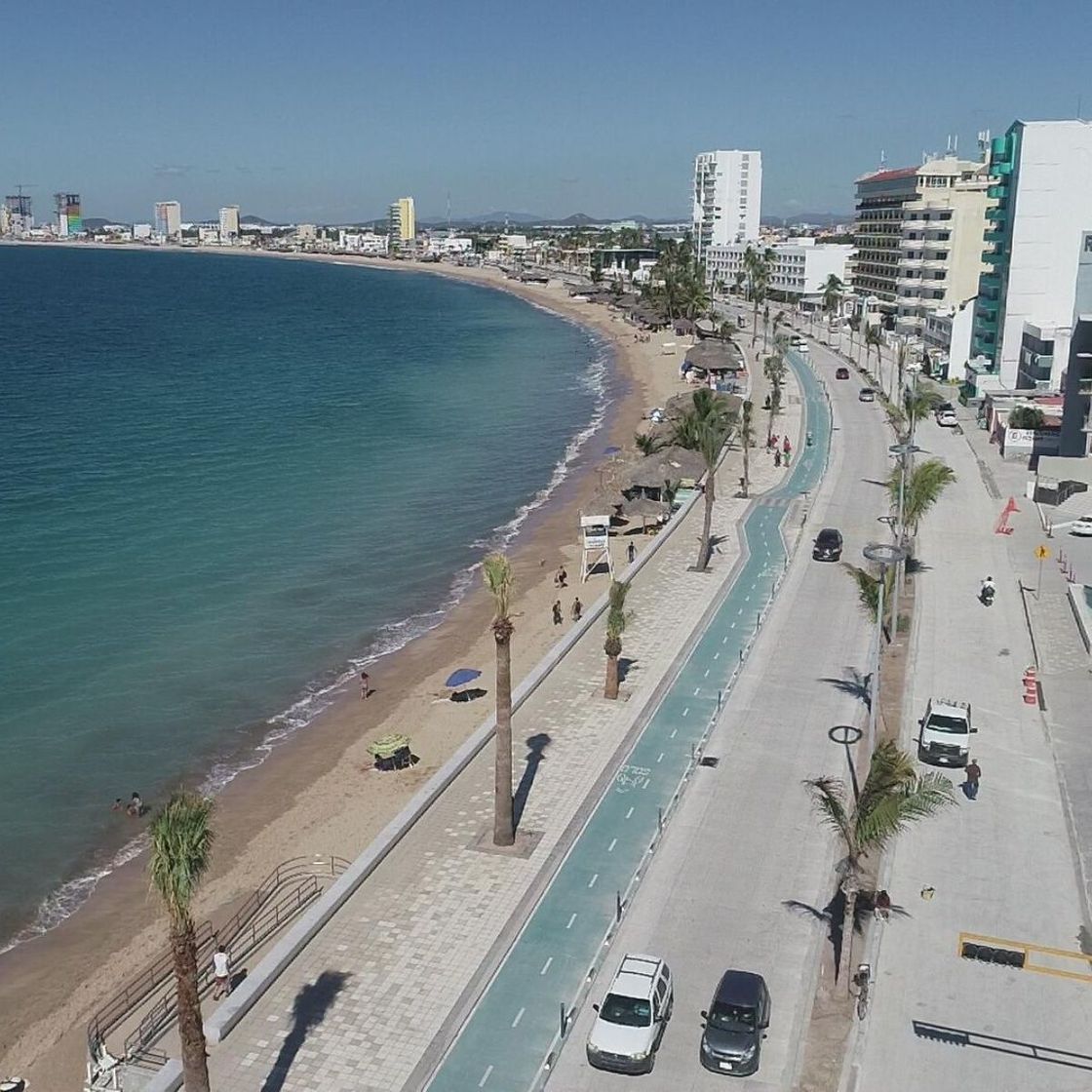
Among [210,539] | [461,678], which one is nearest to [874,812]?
[461,678]

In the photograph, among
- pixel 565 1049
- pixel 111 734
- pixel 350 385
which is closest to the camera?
pixel 565 1049

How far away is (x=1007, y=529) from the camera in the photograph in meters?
47.0

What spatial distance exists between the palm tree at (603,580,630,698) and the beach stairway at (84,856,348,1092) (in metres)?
8.41

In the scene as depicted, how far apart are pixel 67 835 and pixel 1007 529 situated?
3635cm

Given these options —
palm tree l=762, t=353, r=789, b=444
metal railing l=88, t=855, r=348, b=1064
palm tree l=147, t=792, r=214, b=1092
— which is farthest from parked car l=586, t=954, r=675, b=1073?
palm tree l=762, t=353, r=789, b=444

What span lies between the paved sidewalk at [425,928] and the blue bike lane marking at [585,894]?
0.42m

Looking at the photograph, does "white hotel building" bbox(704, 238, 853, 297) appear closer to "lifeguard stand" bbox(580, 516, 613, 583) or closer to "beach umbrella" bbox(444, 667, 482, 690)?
"lifeguard stand" bbox(580, 516, 613, 583)

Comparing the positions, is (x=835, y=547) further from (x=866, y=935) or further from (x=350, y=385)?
(x=350, y=385)

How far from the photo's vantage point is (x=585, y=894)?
2142 centimetres

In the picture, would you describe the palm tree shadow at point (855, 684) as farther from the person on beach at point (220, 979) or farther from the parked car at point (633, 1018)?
the person on beach at point (220, 979)

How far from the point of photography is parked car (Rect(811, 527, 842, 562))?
140 ft

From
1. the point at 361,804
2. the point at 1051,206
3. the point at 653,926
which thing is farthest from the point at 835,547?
the point at 1051,206

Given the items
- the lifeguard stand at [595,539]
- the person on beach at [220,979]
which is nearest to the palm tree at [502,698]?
the person on beach at [220,979]

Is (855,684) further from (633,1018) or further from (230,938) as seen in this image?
(230,938)
